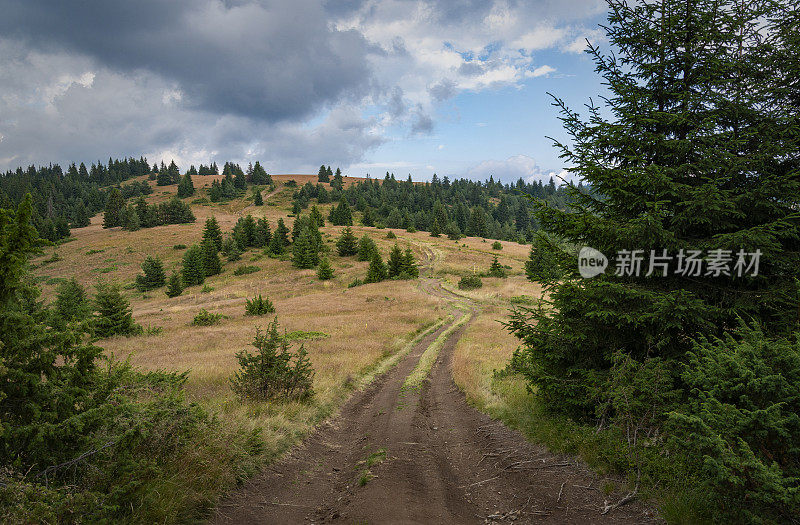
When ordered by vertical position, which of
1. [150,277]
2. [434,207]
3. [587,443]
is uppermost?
[434,207]

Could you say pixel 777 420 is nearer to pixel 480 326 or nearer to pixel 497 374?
pixel 497 374

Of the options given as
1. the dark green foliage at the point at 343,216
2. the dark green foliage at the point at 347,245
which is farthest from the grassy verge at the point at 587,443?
the dark green foliage at the point at 343,216

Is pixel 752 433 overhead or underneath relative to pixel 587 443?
overhead

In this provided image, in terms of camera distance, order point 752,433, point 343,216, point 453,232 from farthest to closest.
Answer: point 343,216
point 453,232
point 752,433

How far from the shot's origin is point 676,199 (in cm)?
697

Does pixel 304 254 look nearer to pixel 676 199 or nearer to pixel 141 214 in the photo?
pixel 676 199

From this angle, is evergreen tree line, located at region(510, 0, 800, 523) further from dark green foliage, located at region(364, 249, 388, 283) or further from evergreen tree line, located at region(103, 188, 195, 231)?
evergreen tree line, located at region(103, 188, 195, 231)

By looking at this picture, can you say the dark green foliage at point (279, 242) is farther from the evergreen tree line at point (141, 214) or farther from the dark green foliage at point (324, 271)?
the evergreen tree line at point (141, 214)

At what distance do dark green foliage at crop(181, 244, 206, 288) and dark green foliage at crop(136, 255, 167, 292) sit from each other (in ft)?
10.5

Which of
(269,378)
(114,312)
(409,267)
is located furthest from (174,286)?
(269,378)

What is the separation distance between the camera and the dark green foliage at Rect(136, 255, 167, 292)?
5158 cm

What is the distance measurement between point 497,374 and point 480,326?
12.3m

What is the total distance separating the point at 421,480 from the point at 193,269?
58.0 m

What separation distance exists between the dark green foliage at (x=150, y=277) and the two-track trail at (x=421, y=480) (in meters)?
55.0
